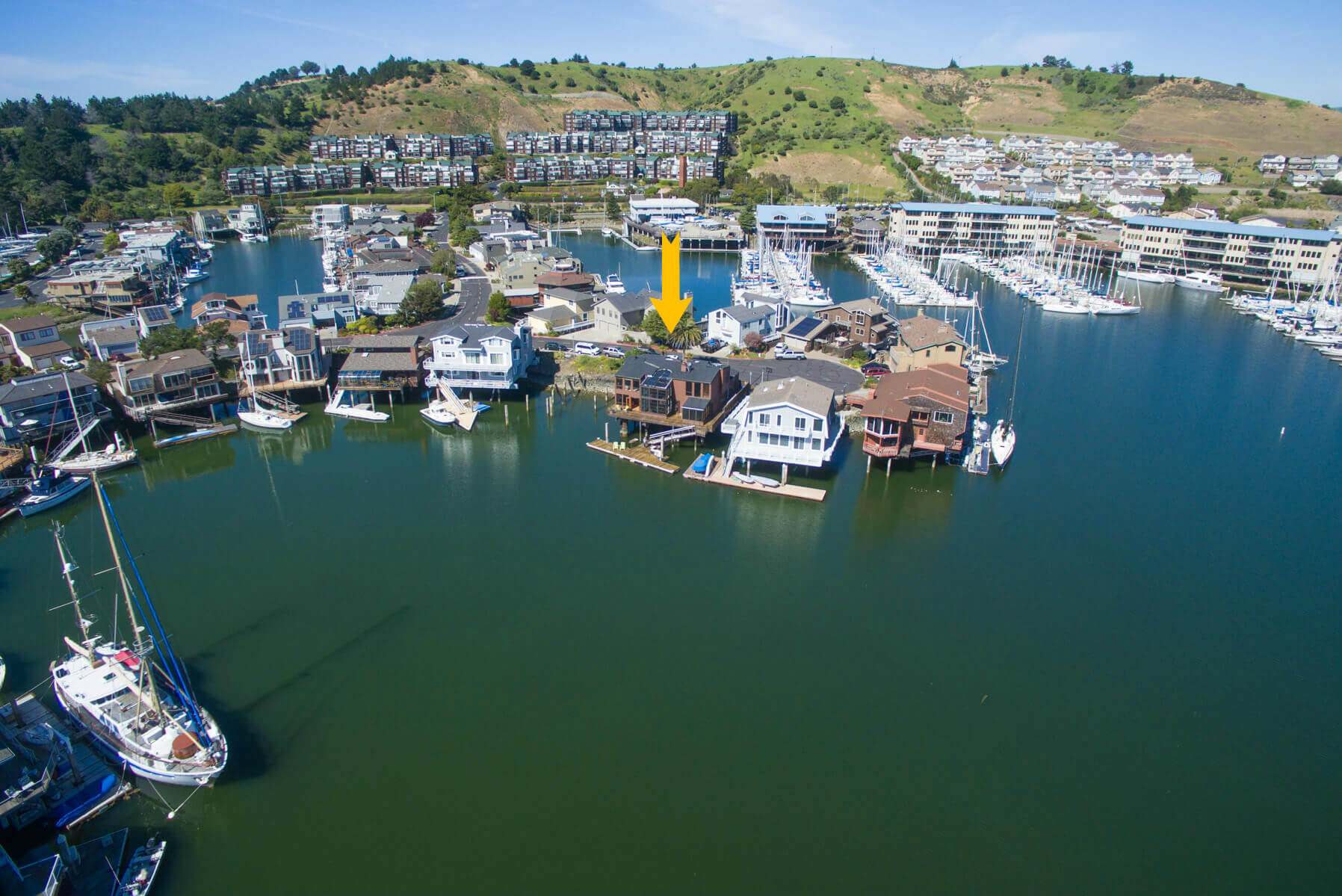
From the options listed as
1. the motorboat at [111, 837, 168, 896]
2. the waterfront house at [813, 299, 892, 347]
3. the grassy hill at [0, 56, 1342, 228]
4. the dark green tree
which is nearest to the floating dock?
the waterfront house at [813, 299, 892, 347]

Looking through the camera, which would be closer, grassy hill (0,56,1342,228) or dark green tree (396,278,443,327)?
dark green tree (396,278,443,327)

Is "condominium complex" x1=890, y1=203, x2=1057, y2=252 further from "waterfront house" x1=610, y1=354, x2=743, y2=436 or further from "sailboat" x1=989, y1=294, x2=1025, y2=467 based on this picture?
"waterfront house" x1=610, y1=354, x2=743, y2=436

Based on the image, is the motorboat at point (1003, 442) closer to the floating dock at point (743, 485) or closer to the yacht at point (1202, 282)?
the floating dock at point (743, 485)

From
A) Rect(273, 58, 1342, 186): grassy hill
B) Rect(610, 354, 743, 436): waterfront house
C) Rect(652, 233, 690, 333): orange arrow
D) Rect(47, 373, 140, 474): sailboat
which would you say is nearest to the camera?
Rect(47, 373, 140, 474): sailboat

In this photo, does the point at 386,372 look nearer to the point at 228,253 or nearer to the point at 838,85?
the point at 228,253

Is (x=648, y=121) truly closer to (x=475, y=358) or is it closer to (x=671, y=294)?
(x=671, y=294)

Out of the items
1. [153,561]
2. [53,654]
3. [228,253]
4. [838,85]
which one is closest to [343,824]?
[53,654]

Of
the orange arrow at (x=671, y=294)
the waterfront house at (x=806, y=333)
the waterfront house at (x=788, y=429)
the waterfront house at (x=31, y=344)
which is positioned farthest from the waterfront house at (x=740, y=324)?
the waterfront house at (x=31, y=344)

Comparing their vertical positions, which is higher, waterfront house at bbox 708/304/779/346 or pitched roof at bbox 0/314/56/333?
pitched roof at bbox 0/314/56/333
